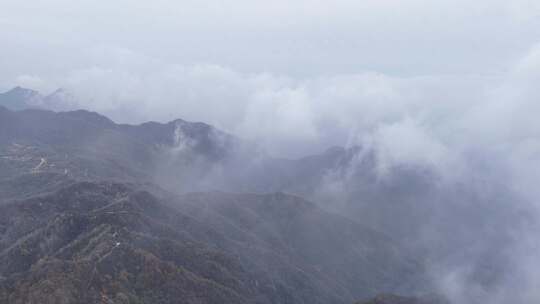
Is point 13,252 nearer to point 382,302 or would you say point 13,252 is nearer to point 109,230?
point 109,230

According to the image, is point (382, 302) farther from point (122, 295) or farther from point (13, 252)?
point (13, 252)

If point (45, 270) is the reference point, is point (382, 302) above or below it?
above

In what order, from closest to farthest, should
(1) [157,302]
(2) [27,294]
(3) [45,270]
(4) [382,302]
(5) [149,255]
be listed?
1. (2) [27,294]
2. (3) [45,270]
3. (1) [157,302]
4. (5) [149,255]
5. (4) [382,302]

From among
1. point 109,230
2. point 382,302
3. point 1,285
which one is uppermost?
point 382,302

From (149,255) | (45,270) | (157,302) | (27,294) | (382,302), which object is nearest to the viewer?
(27,294)

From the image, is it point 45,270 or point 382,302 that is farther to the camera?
point 382,302

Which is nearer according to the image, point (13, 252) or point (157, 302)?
point (157, 302)

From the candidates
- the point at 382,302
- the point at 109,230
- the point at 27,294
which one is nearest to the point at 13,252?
the point at 109,230

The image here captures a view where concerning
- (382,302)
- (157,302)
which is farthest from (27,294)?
(382,302)

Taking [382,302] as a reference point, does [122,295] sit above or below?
below
